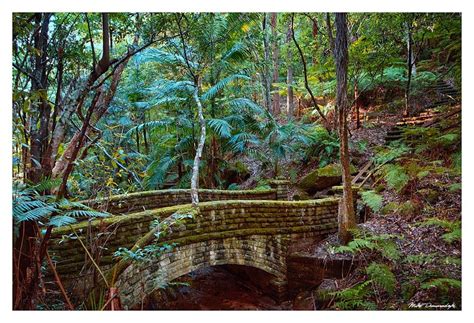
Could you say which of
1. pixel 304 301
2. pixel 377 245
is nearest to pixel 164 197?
pixel 304 301

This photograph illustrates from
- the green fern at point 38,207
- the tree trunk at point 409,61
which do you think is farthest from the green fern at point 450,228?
the tree trunk at point 409,61

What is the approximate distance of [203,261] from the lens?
176 inches

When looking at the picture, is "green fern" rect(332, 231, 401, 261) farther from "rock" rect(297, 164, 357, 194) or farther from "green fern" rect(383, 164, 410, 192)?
"rock" rect(297, 164, 357, 194)

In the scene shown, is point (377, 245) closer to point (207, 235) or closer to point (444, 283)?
point (444, 283)

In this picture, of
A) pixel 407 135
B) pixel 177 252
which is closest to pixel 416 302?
pixel 177 252

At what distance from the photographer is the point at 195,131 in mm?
8742

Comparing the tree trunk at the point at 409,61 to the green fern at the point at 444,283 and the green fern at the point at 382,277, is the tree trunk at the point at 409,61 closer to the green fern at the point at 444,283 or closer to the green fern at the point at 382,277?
the green fern at the point at 382,277

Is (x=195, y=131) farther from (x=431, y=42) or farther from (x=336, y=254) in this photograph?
(x=431, y=42)

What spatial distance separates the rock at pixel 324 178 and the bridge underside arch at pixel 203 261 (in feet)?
9.48

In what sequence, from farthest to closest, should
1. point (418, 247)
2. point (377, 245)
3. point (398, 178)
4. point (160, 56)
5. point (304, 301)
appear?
point (160, 56)
point (398, 178)
point (304, 301)
point (377, 245)
point (418, 247)

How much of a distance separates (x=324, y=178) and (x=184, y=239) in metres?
4.43

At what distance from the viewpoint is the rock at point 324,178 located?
25.2 feet

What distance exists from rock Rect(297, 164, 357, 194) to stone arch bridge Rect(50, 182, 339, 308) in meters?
2.01
